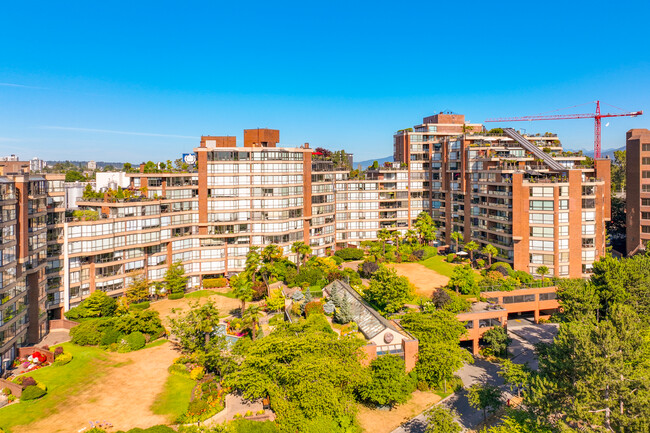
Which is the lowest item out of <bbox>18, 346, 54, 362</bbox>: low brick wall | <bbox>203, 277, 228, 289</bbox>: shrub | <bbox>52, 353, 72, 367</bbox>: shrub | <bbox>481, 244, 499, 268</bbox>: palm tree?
<bbox>52, 353, 72, 367</bbox>: shrub

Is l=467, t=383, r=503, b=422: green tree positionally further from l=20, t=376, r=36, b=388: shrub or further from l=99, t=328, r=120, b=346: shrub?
l=99, t=328, r=120, b=346: shrub

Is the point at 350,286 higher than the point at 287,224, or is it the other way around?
the point at 287,224

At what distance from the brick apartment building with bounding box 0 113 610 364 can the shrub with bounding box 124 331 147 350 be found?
546 inches

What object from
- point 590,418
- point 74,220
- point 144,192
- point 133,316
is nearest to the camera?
point 590,418

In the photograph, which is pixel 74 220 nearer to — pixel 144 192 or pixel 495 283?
pixel 144 192

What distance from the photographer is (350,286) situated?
8631 centimetres

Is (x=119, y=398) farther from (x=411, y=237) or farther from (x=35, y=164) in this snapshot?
(x=411, y=237)

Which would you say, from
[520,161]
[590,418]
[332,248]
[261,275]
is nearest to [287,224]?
[261,275]

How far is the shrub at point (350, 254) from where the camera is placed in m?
116

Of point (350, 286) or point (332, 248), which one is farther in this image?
point (332, 248)

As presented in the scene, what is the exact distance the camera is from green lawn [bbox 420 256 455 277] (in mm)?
98494

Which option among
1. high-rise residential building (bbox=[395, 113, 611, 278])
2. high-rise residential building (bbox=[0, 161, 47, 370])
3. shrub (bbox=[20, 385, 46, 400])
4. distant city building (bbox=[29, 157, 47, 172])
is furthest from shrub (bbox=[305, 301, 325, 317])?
distant city building (bbox=[29, 157, 47, 172])

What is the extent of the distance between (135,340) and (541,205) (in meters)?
79.7

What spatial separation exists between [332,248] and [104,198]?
58372 millimetres
